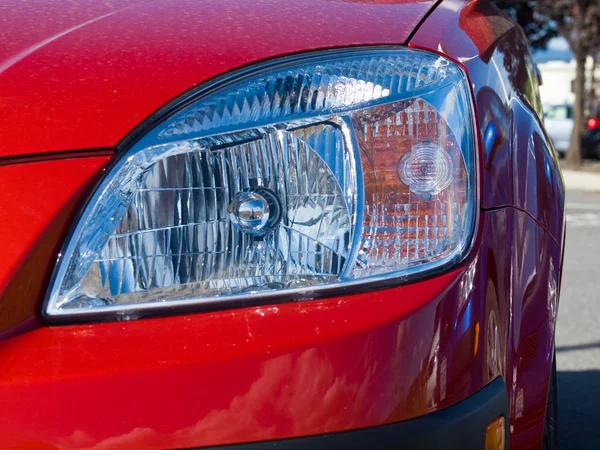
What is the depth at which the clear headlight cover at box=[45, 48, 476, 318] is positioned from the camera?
125 cm

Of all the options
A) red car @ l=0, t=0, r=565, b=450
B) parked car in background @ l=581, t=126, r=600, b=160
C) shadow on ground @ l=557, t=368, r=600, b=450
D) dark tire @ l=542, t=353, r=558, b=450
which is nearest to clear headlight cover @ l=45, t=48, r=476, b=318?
red car @ l=0, t=0, r=565, b=450

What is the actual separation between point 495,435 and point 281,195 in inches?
17.2

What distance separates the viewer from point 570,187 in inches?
647

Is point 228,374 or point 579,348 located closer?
point 228,374

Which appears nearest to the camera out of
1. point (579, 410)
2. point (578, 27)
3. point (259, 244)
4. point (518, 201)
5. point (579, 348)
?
point (259, 244)

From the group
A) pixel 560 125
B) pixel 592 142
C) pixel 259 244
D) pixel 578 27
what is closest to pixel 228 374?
pixel 259 244

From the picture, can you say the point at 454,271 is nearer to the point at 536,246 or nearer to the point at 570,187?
the point at 536,246

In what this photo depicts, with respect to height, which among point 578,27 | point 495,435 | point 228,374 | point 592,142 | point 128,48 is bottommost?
point 592,142

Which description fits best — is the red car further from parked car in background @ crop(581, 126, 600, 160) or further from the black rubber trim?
parked car in background @ crop(581, 126, 600, 160)

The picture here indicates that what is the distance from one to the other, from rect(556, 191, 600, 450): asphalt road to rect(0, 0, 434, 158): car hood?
208 cm

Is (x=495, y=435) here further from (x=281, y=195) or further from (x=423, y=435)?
(x=281, y=195)

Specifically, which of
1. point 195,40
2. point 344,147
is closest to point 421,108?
point 344,147

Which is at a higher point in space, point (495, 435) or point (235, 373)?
point (235, 373)

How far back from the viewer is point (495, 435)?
129cm
